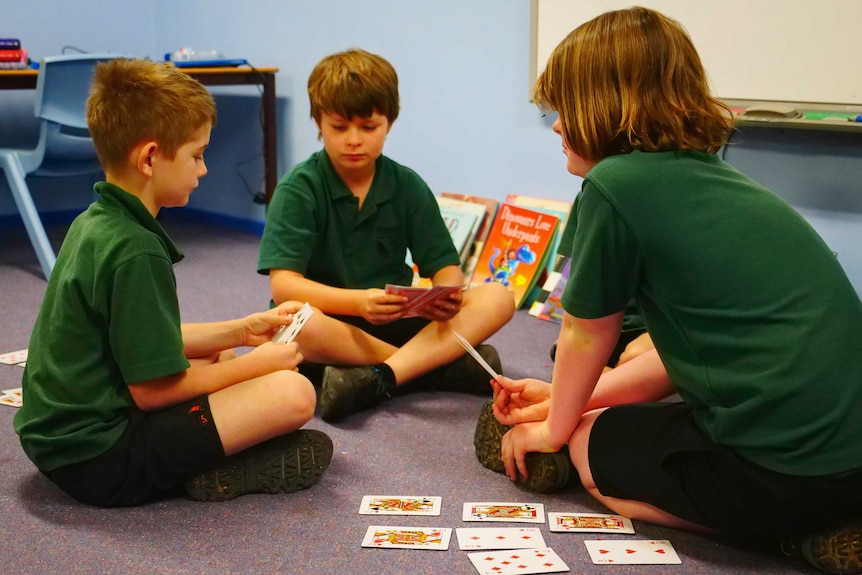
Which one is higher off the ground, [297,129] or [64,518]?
[297,129]

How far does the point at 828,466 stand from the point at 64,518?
1.20 m

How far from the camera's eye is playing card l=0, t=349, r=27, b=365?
2260 mm

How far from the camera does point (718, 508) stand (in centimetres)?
135

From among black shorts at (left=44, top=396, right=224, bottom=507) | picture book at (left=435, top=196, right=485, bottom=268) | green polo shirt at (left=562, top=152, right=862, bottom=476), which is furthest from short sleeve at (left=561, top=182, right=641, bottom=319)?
picture book at (left=435, top=196, right=485, bottom=268)

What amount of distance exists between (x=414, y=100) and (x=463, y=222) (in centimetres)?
54

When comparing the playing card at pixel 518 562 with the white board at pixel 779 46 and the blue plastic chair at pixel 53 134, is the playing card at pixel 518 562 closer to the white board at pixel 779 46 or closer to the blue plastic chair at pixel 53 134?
the white board at pixel 779 46

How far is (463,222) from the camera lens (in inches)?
130

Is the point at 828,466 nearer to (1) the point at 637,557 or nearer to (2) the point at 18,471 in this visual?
(1) the point at 637,557

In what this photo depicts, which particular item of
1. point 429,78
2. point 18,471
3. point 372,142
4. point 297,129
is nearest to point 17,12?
point 297,129

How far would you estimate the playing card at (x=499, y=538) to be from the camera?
141 centimetres

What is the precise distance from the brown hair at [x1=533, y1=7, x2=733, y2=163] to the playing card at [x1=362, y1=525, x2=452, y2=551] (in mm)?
665

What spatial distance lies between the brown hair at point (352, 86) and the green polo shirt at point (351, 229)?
146 mm

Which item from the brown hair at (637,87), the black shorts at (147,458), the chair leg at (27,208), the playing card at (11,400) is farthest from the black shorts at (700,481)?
the chair leg at (27,208)

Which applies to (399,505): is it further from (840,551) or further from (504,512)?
(840,551)
